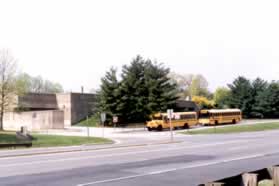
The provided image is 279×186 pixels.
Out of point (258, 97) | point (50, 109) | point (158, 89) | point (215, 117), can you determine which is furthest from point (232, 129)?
point (258, 97)

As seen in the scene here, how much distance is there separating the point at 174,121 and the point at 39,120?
20900mm

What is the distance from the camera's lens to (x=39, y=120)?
7306 cm

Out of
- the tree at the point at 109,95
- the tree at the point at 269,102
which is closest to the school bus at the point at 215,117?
the tree at the point at 109,95

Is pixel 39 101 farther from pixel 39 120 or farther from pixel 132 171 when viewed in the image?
pixel 132 171

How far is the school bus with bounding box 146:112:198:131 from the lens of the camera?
64.8m

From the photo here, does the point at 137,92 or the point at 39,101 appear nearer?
the point at 137,92

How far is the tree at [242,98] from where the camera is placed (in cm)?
9781

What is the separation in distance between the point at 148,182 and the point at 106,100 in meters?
62.8

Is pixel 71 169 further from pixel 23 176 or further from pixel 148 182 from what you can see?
pixel 148 182

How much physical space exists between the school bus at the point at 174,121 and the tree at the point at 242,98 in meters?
31.1

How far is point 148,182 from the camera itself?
47.3 ft

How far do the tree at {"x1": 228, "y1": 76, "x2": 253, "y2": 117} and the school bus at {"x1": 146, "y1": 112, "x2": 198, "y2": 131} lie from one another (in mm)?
31113

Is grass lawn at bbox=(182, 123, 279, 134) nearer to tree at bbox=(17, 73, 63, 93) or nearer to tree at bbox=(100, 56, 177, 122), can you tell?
tree at bbox=(100, 56, 177, 122)

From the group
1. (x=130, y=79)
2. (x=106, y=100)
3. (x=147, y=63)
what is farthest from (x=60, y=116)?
(x=147, y=63)
